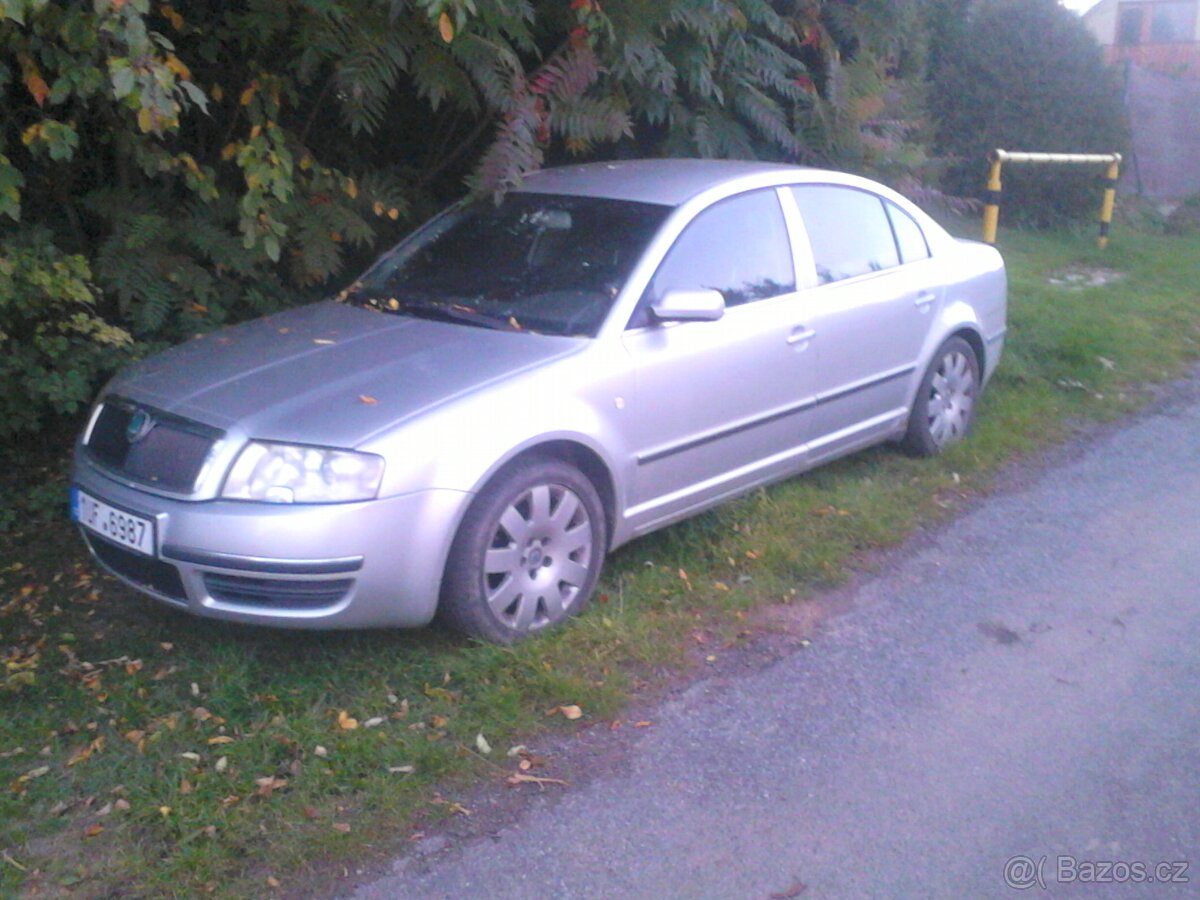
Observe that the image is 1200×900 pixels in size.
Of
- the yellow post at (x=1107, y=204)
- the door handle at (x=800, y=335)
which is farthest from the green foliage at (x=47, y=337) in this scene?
the yellow post at (x=1107, y=204)

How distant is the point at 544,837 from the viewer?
3570 mm

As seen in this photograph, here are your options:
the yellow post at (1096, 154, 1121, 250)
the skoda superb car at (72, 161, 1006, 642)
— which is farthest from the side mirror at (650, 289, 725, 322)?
the yellow post at (1096, 154, 1121, 250)

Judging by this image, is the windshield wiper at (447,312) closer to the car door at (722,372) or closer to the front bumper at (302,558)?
the car door at (722,372)

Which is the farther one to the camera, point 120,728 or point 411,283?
point 411,283

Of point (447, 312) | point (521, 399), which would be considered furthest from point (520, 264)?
point (521, 399)

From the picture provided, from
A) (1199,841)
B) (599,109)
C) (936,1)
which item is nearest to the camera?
(1199,841)

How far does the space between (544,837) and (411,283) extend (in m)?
2.64

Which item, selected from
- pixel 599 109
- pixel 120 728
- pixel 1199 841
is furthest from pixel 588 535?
pixel 599 109

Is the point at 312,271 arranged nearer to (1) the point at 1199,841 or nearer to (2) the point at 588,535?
(2) the point at 588,535

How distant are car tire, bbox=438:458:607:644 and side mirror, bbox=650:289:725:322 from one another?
70cm

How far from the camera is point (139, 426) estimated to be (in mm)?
4414

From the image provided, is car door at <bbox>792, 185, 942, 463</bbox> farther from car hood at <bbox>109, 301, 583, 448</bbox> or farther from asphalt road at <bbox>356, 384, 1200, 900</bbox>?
car hood at <bbox>109, 301, 583, 448</bbox>

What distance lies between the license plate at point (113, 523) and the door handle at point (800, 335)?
267cm

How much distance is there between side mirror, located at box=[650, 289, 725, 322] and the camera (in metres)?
4.87
